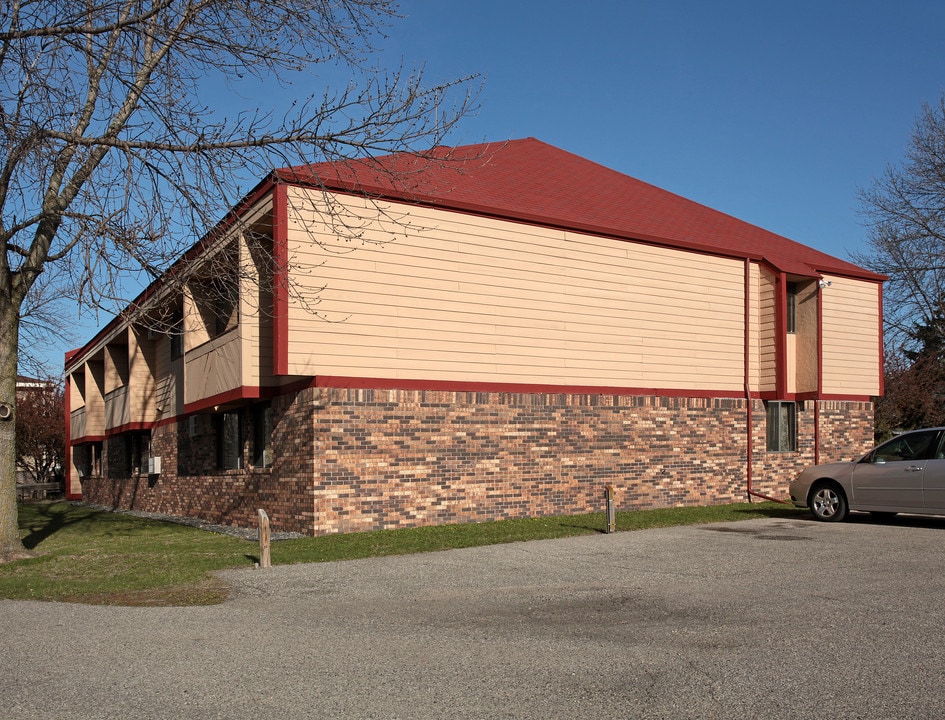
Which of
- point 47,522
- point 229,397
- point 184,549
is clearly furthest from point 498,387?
point 47,522

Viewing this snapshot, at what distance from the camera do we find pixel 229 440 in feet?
64.7

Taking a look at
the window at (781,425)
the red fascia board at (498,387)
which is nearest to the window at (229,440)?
the red fascia board at (498,387)

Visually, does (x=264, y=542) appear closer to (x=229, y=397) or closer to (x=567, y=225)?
(x=229, y=397)

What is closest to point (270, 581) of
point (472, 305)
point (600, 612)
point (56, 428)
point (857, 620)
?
point (600, 612)

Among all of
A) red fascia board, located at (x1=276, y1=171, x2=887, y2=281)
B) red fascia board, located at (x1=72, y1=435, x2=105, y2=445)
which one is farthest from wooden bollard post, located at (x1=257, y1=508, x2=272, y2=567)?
red fascia board, located at (x1=72, y1=435, x2=105, y2=445)

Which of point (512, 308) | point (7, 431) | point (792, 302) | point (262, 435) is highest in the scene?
point (792, 302)

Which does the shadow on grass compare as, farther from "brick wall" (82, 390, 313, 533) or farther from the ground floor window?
the ground floor window

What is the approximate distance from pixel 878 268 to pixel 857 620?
31363 mm

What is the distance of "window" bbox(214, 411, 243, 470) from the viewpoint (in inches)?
752

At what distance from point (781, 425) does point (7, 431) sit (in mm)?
16462

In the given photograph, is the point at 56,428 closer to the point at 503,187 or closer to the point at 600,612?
the point at 503,187

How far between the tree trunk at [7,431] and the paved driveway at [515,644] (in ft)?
11.7

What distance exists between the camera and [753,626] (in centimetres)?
756

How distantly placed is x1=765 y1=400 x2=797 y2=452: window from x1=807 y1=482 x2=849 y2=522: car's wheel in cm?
551
